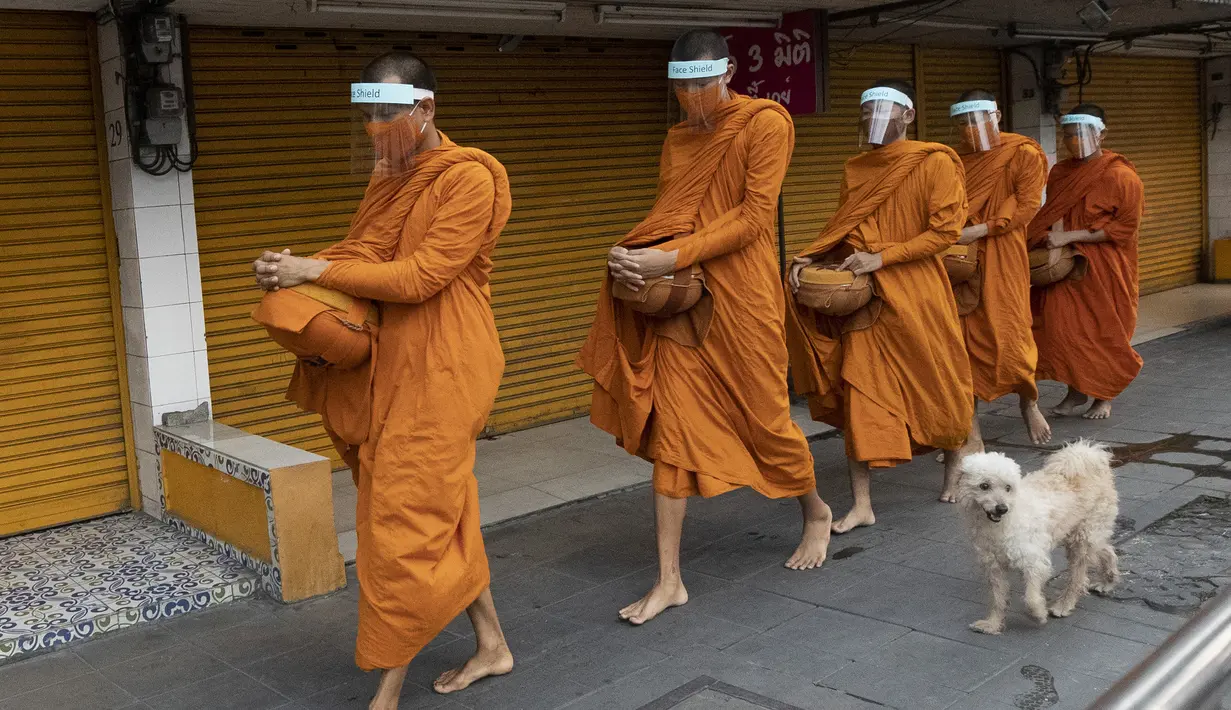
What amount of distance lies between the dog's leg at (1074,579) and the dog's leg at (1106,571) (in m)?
0.10

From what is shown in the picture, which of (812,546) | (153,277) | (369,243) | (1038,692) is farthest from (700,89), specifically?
(153,277)

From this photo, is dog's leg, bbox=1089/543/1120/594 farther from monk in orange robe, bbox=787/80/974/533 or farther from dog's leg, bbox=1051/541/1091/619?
monk in orange robe, bbox=787/80/974/533

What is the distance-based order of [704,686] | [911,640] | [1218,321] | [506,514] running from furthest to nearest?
[1218,321], [506,514], [911,640], [704,686]

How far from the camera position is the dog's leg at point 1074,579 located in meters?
4.76

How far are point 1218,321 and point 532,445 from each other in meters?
8.09

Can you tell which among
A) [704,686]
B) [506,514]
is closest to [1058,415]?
[506,514]

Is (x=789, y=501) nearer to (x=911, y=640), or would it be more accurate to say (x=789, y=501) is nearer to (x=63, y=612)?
(x=911, y=640)

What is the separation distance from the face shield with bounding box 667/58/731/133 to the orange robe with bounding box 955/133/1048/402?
115 inches

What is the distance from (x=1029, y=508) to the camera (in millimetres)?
4504

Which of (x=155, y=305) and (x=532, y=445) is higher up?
(x=155, y=305)

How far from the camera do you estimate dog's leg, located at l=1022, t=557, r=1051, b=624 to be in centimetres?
450

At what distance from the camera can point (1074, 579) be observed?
4.79 m

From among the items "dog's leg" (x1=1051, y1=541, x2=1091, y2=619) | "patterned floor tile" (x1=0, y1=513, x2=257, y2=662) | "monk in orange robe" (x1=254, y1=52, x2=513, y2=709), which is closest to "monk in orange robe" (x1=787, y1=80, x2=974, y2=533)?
"dog's leg" (x1=1051, y1=541, x2=1091, y2=619)

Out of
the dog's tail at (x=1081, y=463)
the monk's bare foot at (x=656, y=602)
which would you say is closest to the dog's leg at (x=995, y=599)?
the dog's tail at (x=1081, y=463)
